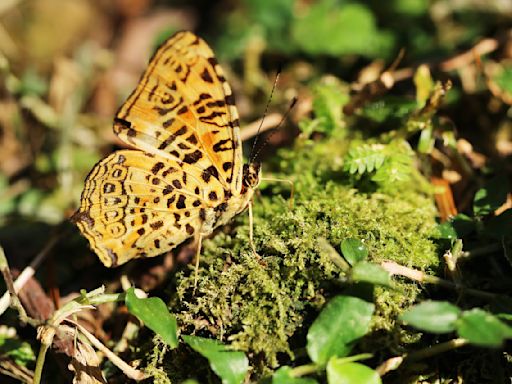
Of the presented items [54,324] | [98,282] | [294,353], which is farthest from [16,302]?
[294,353]

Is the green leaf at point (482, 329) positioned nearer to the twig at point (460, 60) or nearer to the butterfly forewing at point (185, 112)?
the butterfly forewing at point (185, 112)

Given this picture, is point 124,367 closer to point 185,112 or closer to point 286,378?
point 286,378

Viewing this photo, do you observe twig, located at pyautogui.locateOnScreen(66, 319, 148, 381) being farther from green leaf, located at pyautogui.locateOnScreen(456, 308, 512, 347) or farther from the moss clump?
green leaf, located at pyautogui.locateOnScreen(456, 308, 512, 347)

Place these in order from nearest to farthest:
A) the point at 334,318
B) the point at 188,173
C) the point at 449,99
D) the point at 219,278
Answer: the point at 334,318, the point at 219,278, the point at 188,173, the point at 449,99

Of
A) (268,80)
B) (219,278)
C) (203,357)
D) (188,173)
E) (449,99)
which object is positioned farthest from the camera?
(268,80)

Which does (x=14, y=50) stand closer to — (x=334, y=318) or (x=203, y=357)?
(x=203, y=357)

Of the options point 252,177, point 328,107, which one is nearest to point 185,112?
point 252,177

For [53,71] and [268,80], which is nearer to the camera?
[268,80]

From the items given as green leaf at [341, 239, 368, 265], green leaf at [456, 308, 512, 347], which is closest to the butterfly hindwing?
green leaf at [341, 239, 368, 265]
